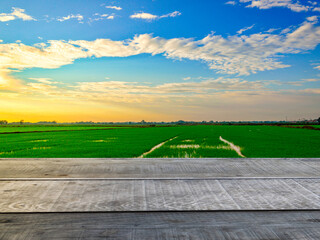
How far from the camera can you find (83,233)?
12.6 ft

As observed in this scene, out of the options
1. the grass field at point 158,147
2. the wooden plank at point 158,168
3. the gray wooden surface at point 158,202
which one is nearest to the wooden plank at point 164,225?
the gray wooden surface at point 158,202

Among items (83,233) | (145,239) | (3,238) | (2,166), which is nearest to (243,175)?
(145,239)

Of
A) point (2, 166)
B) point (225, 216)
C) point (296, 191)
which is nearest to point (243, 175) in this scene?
point (296, 191)

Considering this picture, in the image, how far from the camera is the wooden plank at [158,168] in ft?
22.9

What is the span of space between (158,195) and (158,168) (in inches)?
93.0

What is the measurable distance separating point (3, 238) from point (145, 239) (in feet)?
6.49

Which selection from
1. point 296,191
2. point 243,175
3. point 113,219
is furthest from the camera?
point 243,175

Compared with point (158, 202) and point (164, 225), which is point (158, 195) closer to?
point (158, 202)

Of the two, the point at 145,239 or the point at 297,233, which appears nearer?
the point at 145,239

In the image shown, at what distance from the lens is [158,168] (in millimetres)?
7727

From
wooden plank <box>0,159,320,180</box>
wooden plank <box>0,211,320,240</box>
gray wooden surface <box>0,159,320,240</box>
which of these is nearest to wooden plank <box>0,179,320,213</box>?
gray wooden surface <box>0,159,320,240</box>

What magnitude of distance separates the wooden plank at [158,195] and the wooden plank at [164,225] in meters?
0.26

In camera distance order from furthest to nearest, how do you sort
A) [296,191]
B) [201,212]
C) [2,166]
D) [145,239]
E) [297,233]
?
[2,166]
[296,191]
[201,212]
[297,233]
[145,239]

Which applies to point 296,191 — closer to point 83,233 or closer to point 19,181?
point 83,233
